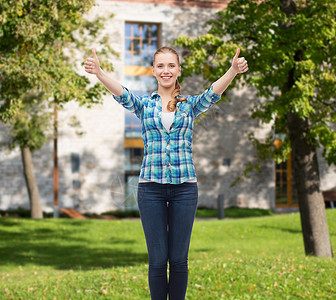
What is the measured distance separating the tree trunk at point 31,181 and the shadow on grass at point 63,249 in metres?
2.17

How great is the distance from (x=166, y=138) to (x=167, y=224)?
577mm

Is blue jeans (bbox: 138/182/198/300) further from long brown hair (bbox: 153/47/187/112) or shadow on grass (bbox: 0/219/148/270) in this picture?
shadow on grass (bbox: 0/219/148/270)

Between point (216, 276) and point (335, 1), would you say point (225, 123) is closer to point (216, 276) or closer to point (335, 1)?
Result: point (335, 1)

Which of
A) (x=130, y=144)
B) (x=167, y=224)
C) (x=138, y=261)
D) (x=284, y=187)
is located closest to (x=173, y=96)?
(x=167, y=224)

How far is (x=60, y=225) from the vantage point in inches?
629

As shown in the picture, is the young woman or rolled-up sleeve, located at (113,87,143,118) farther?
rolled-up sleeve, located at (113,87,143,118)

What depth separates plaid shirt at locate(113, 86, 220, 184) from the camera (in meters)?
3.02

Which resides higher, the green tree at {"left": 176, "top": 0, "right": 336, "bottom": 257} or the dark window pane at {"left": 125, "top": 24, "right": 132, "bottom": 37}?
the dark window pane at {"left": 125, "top": 24, "right": 132, "bottom": 37}

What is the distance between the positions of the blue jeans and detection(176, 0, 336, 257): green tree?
5.57 metres

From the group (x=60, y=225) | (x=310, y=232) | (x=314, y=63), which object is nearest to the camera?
(x=314, y=63)

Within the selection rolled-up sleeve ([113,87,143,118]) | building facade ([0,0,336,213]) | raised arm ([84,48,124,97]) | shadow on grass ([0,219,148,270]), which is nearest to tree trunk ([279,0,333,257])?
shadow on grass ([0,219,148,270])

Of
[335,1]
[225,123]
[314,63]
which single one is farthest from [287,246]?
[225,123]

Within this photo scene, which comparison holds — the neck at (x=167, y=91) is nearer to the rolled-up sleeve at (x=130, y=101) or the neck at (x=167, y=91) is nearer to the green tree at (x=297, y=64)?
the rolled-up sleeve at (x=130, y=101)

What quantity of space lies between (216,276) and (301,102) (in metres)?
3.43
